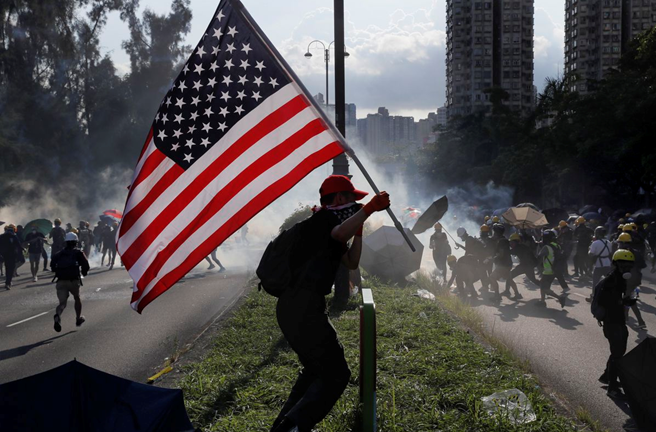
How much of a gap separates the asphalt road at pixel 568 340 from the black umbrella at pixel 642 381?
1.22 ft

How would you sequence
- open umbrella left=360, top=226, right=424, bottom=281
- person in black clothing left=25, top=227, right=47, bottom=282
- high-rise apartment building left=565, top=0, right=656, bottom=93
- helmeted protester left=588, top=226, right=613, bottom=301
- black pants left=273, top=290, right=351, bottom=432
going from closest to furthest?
black pants left=273, top=290, right=351, bottom=432, helmeted protester left=588, top=226, right=613, bottom=301, open umbrella left=360, top=226, right=424, bottom=281, person in black clothing left=25, top=227, right=47, bottom=282, high-rise apartment building left=565, top=0, right=656, bottom=93

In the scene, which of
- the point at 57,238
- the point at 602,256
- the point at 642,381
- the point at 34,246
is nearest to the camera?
the point at 642,381

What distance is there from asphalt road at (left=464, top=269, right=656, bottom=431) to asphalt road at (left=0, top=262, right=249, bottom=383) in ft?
15.6

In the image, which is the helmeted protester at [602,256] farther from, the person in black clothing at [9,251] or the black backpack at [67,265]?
the person in black clothing at [9,251]

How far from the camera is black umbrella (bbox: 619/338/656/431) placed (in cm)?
514

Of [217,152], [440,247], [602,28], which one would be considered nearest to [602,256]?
[440,247]

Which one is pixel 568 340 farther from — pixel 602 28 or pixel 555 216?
pixel 602 28

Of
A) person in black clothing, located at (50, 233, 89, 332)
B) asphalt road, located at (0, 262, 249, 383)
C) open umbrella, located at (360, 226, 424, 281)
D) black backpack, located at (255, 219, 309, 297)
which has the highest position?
black backpack, located at (255, 219, 309, 297)

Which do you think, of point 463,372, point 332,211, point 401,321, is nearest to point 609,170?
point 401,321

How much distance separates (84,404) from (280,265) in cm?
129

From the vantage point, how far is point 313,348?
3684 millimetres

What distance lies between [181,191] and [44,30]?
46.4 meters

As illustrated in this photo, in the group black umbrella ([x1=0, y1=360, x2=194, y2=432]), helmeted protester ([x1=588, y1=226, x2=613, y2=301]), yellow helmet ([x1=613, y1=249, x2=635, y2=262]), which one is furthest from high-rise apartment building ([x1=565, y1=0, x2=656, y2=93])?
black umbrella ([x1=0, y1=360, x2=194, y2=432])

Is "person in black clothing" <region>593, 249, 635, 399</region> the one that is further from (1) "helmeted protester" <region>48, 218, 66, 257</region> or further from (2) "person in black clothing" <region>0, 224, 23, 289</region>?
(1) "helmeted protester" <region>48, 218, 66, 257</region>
